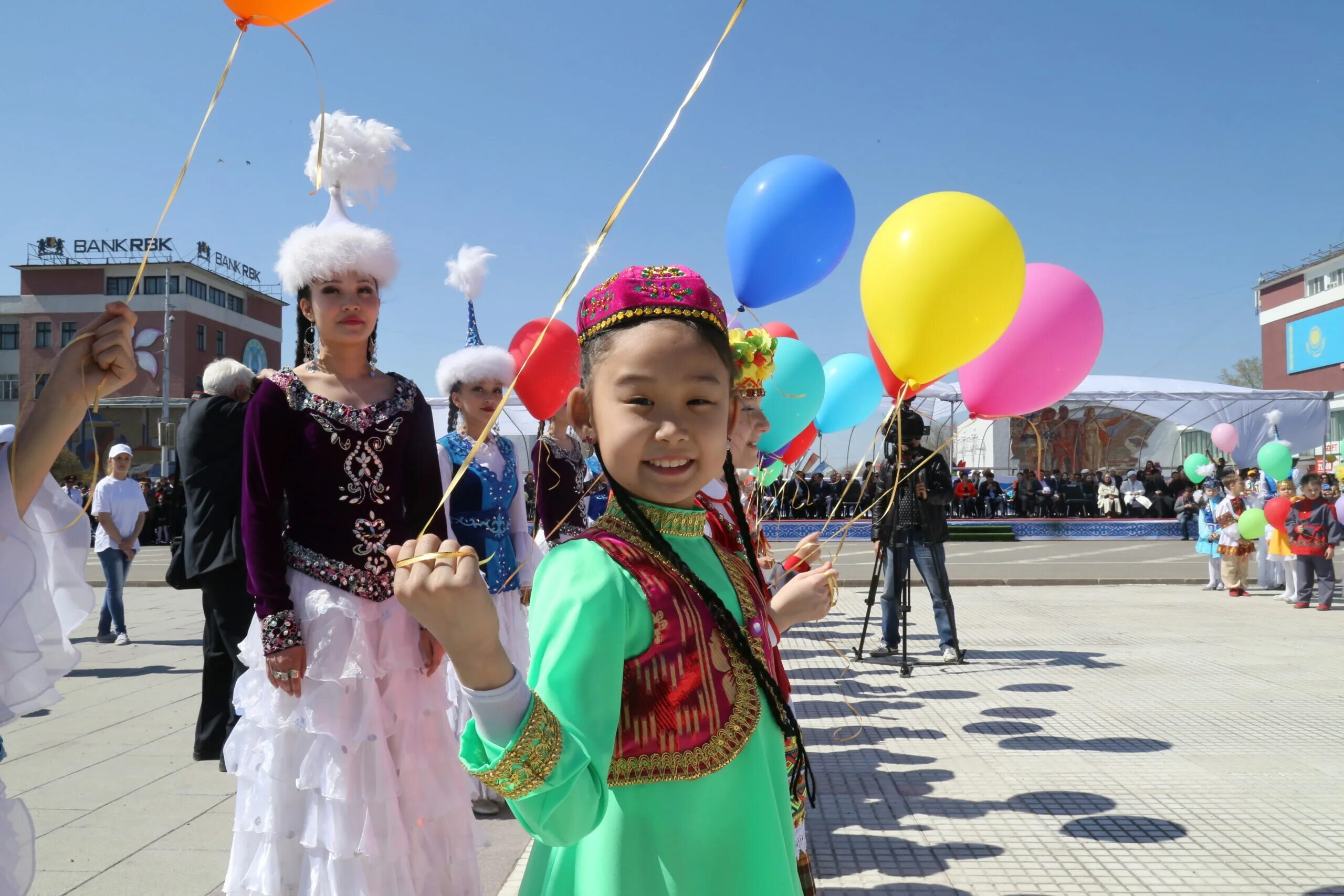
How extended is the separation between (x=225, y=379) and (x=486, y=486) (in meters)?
Answer: 1.59

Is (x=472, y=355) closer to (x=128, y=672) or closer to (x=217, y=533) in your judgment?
(x=217, y=533)

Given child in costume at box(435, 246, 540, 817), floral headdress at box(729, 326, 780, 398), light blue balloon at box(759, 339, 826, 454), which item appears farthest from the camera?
light blue balloon at box(759, 339, 826, 454)

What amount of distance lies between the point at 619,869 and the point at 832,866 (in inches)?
96.9

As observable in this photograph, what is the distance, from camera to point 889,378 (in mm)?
4305

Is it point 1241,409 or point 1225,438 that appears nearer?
point 1225,438

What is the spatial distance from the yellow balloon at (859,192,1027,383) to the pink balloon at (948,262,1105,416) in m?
0.40

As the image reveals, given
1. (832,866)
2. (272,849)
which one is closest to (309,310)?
(272,849)

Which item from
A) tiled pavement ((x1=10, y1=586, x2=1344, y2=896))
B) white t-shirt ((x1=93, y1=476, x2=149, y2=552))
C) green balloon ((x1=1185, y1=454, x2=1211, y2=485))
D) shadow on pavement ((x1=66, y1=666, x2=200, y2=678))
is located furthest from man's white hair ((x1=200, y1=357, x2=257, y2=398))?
green balloon ((x1=1185, y1=454, x2=1211, y2=485))

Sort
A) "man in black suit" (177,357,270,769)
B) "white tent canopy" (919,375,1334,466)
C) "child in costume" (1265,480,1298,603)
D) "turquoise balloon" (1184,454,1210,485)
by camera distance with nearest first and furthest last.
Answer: "man in black suit" (177,357,270,769) → "child in costume" (1265,480,1298,603) → "turquoise balloon" (1184,454,1210,485) → "white tent canopy" (919,375,1334,466)

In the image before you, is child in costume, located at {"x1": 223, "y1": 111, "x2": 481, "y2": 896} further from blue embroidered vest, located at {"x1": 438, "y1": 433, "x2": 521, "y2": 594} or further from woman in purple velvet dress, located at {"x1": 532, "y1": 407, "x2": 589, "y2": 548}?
woman in purple velvet dress, located at {"x1": 532, "y1": 407, "x2": 589, "y2": 548}

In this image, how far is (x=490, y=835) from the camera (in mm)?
3738

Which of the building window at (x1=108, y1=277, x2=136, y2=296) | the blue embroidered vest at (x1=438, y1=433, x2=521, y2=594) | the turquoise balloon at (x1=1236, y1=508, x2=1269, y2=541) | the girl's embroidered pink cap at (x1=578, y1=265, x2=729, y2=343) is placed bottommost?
the turquoise balloon at (x1=1236, y1=508, x2=1269, y2=541)

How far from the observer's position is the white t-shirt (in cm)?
841

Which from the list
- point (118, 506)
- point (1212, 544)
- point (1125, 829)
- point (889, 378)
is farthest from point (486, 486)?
point (1212, 544)
